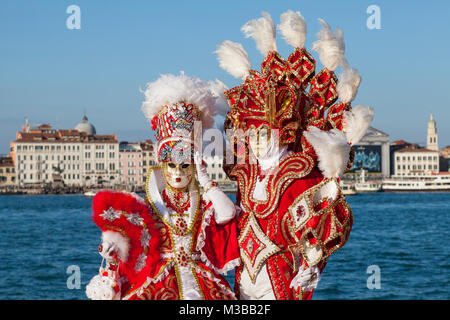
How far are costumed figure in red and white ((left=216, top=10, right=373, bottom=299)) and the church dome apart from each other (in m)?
98.3

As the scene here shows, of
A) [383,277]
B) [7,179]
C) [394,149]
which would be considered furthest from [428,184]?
[383,277]

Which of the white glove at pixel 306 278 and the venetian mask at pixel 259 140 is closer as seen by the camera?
the white glove at pixel 306 278

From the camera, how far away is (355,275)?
22172 millimetres

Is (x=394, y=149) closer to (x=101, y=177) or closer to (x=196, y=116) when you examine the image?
(x=101, y=177)

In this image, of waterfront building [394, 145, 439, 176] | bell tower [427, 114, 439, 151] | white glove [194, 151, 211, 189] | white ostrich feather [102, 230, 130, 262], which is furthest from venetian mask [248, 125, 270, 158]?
bell tower [427, 114, 439, 151]

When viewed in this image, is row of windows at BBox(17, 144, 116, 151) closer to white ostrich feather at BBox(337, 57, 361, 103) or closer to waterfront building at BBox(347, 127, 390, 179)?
waterfront building at BBox(347, 127, 390, 179)

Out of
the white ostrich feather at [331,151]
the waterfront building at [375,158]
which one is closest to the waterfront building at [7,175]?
the waterfront building at [375,158]

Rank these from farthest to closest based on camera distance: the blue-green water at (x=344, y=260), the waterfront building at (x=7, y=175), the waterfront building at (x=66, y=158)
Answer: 1. the waterfront building at (x=7, y=175)
2. the waterfront building at (x=66, y=158)
3. the blue-green water at (x=344, y=260)

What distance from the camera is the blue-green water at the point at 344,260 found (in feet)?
64.5

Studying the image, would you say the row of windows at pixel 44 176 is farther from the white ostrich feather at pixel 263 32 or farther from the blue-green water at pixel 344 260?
the white ostrich feather at pixel 263 32

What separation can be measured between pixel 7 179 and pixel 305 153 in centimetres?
10255

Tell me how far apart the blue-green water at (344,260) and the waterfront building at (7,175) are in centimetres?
5170

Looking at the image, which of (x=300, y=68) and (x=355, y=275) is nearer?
(x=300, y=68)

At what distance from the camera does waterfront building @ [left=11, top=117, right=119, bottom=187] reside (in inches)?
3797
